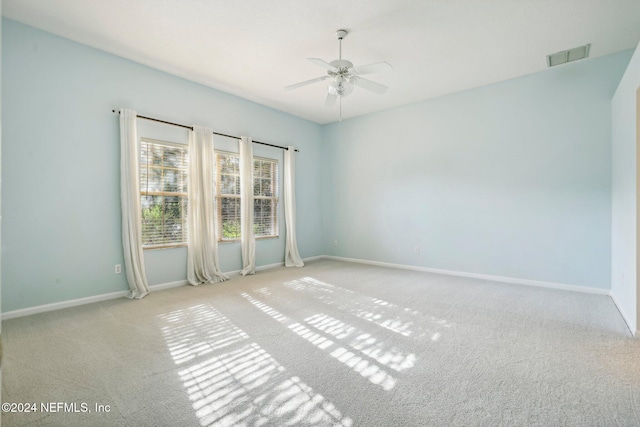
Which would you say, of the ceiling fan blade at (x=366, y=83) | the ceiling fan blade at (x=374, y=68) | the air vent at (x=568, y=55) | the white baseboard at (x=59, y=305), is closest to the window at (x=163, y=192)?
the white baseboard at (x=59, y=305)

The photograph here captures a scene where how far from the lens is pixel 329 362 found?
108 inches

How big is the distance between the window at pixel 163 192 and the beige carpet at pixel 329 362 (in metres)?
0.93

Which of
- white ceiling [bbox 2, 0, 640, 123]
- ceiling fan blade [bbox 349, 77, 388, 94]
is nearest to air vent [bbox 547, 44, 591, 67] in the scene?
white ceiling [bbox 2, 0, 640, 123]

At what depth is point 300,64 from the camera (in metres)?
4.57

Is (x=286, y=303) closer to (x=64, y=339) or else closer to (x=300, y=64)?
(x=64, y=339)

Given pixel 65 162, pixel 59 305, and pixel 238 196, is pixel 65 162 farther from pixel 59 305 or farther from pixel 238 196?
pixel 238 196

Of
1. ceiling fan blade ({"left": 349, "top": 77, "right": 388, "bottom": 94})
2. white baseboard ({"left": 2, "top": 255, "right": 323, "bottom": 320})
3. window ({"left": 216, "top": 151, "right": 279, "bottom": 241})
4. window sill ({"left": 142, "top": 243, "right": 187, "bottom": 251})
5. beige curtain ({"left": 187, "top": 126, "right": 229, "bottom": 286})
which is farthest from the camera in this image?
window ({"left": 216, "top": 151, "right": 279, "bottom": 241})

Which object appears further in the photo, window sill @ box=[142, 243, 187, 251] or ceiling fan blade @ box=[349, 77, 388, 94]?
window sill @ box=[142, 243, 187, 251]

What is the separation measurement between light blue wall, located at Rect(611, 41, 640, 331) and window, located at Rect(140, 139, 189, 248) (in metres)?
5.21

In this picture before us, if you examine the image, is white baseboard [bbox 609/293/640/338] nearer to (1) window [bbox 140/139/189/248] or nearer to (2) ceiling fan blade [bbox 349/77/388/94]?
(2) ceiling fan blade [bbox 349/77/388/94]

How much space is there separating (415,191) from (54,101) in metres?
5.22

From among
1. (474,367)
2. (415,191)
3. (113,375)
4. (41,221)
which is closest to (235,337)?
(113,375)

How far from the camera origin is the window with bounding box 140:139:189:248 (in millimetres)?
4613

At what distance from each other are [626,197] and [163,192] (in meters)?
5.47
